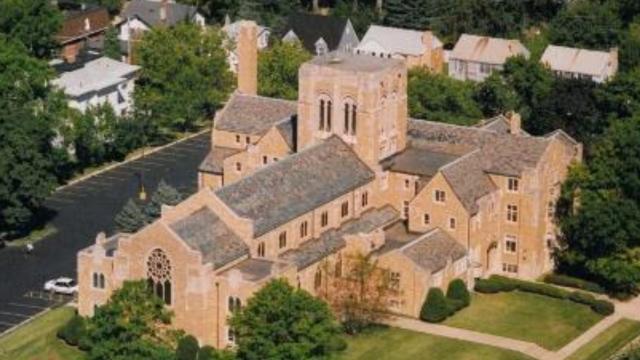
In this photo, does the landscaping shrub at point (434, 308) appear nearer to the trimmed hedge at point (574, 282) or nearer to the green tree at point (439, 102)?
the trimmed hedge at point (574, 282)

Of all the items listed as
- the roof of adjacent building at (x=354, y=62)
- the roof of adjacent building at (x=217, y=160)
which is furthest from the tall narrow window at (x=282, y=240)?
the roof of adjacent building at (x=217, y=160)

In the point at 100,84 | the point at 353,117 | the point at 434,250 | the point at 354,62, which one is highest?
the point at 354,62

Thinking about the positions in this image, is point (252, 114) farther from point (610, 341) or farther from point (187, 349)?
point (610, 341)

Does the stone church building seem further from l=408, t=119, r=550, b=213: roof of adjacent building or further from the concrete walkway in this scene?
the concrete walkway

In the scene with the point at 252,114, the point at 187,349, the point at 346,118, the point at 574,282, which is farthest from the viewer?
the point at 252,114

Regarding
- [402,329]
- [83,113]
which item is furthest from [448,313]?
[83,113]

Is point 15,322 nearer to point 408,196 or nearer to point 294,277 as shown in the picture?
point 294,277

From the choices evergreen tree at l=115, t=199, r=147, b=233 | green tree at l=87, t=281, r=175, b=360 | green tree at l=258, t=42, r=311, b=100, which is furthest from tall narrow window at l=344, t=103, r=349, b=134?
green tree at l=258, t=42, r=311, b=100

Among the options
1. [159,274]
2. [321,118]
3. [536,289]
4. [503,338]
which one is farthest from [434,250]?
[159,274]
